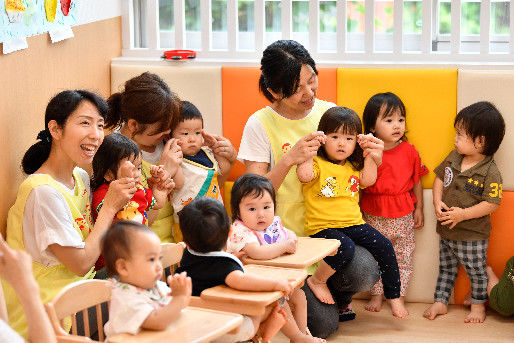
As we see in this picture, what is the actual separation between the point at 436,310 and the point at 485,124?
799 millimetres

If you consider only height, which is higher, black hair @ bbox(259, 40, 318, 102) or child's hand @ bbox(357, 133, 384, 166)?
A: black hair @ bbox(259, 40, 318, 102)

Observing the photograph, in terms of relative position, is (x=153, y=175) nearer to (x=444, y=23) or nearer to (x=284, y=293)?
(x=284, y=293)

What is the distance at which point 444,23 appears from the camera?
3932 millimetres

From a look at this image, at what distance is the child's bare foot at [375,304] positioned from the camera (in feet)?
11.8

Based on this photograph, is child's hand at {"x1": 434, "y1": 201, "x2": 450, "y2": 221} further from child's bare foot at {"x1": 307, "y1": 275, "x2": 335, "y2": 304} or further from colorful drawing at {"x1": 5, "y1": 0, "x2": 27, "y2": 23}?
colorful drawing at {"x1": 5, "y1": 0, "x2": 27, "y2": 23}

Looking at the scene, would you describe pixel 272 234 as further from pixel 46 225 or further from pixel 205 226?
pixel 46 225

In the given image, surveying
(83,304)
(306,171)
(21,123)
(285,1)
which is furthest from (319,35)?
(83,304)

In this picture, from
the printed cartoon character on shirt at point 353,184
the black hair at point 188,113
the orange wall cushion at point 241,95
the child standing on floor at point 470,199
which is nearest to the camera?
the black hair at point 188,113

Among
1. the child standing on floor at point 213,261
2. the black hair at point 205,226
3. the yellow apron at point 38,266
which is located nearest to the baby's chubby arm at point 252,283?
the child standing on floor at point 213,261

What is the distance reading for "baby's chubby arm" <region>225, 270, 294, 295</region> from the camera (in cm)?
228

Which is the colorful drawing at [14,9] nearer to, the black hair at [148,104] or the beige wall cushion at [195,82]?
the black hair at [148,104]

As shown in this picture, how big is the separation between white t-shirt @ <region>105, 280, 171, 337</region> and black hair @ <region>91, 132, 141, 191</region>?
75 centimetres

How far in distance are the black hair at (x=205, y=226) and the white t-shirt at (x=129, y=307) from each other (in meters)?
0.28

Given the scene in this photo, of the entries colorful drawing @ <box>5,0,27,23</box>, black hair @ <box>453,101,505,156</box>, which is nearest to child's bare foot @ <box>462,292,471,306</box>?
black hair @ <box>453,101,505,156</box>
